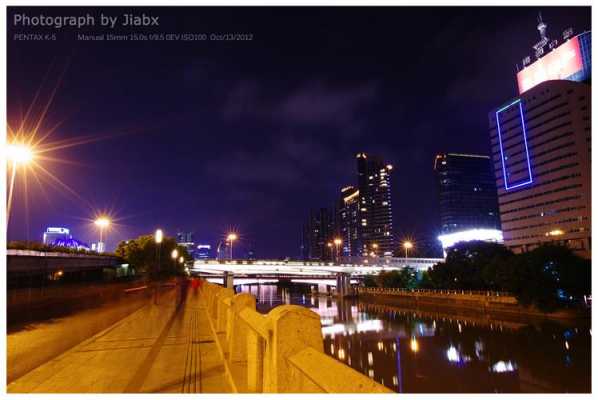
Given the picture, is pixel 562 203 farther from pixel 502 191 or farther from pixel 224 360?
pixel 224 360

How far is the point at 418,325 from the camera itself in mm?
50812

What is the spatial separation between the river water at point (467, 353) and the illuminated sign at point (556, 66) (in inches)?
4544

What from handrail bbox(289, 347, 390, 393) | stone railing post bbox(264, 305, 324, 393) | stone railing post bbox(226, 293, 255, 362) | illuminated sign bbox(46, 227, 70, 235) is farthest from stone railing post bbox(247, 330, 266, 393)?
illuminated sign bbox(46, 227, 70, 235)

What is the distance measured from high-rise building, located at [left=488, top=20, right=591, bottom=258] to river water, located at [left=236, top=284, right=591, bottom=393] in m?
82.5

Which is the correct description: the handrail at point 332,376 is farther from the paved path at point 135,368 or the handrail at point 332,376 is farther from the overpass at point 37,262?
the overpass at point 37,262

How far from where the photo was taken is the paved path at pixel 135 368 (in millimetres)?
7012

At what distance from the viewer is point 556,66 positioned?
133 meters

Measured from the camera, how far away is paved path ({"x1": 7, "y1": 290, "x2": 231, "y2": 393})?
23.0 feet

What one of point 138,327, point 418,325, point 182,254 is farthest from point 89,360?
point 182,254

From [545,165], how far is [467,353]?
380 feet

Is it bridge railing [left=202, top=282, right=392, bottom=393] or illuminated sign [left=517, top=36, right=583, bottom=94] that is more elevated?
illuminated sign [left=517, top=36, right=583, bottom=94]

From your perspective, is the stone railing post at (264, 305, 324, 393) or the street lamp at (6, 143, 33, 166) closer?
the stone railing post at (264, 305, 324, 393)

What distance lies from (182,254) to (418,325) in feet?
203

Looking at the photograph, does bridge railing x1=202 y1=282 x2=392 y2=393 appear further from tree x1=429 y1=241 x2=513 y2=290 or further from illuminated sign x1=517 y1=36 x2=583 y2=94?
illuminated sign x1=517 y1=36 x2=583 y2=94
